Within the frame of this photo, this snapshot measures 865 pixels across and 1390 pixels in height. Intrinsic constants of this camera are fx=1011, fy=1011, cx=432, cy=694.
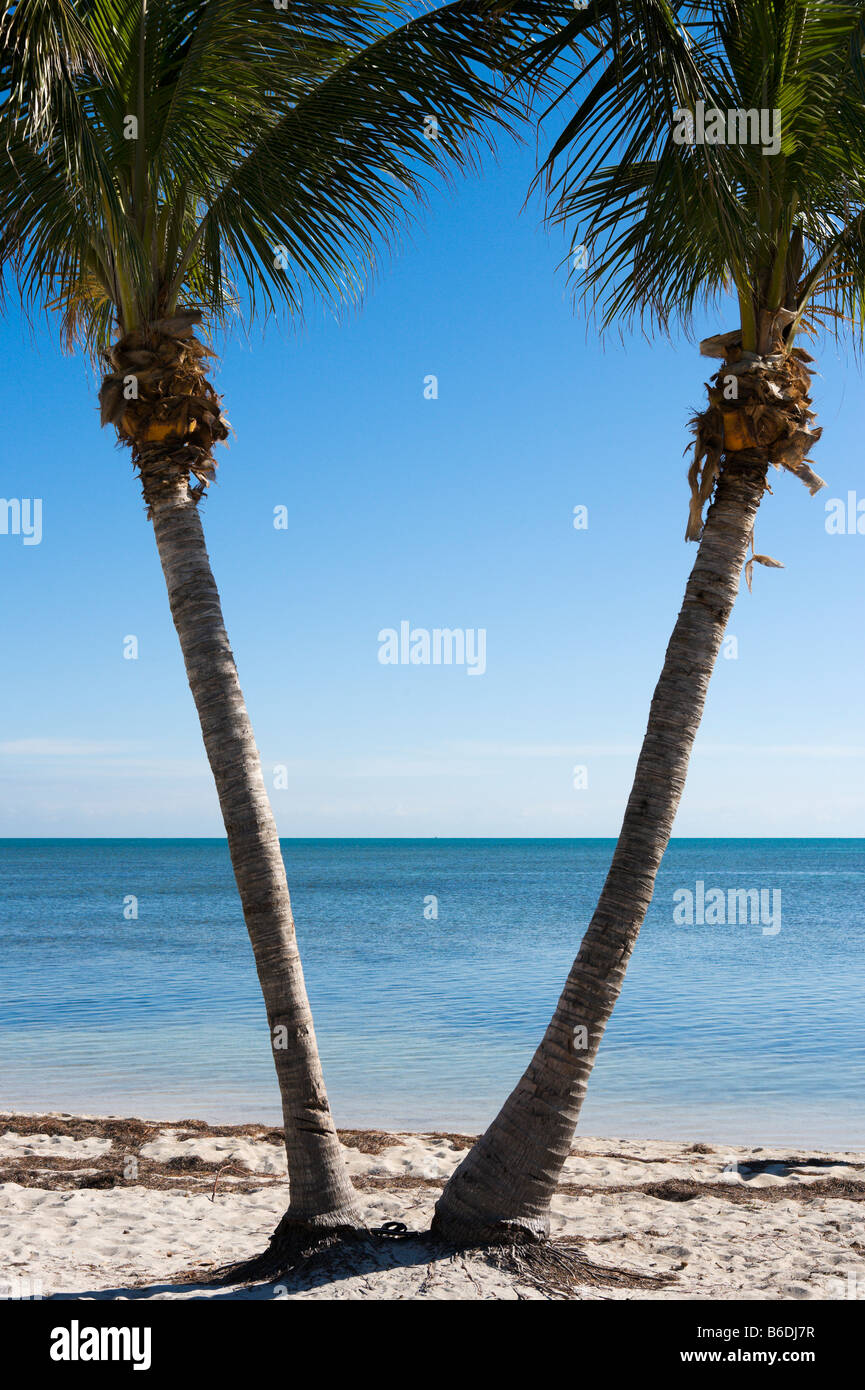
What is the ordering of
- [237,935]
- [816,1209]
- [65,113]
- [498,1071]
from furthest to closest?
[237,935], [498,1071], [816,1209], [65,113]

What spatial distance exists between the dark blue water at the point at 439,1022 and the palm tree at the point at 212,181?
6.33 metres

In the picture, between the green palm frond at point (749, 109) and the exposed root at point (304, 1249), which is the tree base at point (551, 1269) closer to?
the exposed root at point (304, 1249)

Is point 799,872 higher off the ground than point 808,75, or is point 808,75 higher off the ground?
point 808,75

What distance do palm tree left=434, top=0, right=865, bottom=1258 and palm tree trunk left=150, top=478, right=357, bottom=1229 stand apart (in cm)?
73

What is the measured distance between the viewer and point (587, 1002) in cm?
543

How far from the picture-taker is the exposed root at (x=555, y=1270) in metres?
5.11

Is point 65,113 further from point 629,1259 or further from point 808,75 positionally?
point 629,1259

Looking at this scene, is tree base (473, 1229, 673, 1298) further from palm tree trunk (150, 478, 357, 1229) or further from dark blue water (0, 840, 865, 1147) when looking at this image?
dark blue water (0, 840, 865, 1147)

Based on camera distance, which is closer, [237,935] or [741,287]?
[741,287]

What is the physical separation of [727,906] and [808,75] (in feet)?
187

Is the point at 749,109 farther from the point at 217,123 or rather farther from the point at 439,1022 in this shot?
the point at 439,1022

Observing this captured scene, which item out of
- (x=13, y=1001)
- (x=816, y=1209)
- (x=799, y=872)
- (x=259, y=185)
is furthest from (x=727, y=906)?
(x=259, y=185)

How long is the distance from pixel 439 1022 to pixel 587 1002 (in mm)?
11988

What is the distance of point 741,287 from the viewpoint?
5.96m
